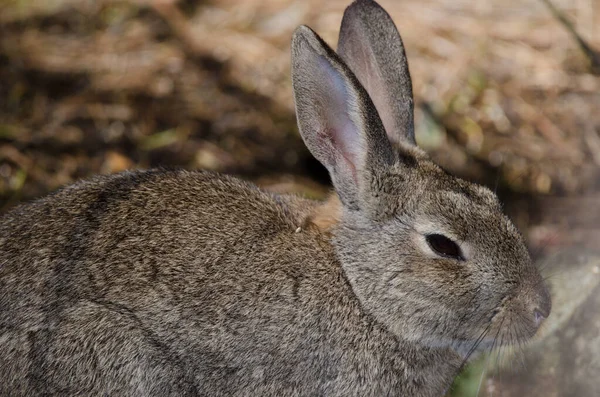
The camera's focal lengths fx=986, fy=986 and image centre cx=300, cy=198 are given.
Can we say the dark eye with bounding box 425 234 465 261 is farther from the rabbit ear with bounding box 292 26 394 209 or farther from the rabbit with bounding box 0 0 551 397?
the rabbit ear with bounding box 292 26 394 209

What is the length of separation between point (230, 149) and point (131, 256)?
2669 millimetres

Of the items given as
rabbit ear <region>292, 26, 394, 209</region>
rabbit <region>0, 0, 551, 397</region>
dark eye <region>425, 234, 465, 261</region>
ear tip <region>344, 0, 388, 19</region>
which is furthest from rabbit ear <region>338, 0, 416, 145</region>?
dark eye <region>425, 234, 465, 261</region>

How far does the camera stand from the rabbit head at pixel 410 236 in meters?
4.47

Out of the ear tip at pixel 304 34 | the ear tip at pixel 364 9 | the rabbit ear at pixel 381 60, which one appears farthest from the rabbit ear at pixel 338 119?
the ear tip at pixel 364 9

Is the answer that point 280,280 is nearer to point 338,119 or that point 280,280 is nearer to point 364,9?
point 338,119

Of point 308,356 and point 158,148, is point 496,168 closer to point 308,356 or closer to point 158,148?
point 158,148

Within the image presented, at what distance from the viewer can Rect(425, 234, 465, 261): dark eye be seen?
4500 millimetres

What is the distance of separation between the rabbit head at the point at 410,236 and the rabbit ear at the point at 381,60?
Answer: 384mm

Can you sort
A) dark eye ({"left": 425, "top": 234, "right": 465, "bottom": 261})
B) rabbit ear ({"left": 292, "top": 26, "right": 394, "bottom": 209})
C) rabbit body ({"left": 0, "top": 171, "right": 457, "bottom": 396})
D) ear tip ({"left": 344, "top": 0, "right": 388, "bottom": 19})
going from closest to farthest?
rabbit body ({"left": 0, "top": 171, "right": 457, "bottom": 396}) < rabbit ear ({"left": 292, "top": 26, "right": 394, "bottom": 209}) < dark eye ({"left": 425, "top": 234, "right": 465, "bottom": 261}) < ear tip ({"left": 344, "top": 0, "right": 388, "bottom": 19})

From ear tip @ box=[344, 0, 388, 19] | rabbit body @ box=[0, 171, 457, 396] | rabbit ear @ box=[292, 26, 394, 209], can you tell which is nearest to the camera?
rabbit body @ box=[0, 171, 457, 396]

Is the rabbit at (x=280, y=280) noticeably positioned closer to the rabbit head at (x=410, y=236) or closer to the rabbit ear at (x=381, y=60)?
the rabbit head at (x=410, y=236)

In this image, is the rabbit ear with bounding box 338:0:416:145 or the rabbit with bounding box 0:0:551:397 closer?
the rabbit with bounding box 0:0:551:397

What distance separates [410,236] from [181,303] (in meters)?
1.10

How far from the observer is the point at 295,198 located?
521 cm
